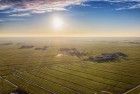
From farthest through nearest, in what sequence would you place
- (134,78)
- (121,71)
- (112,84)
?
(121,71), (134,78), (112,84)

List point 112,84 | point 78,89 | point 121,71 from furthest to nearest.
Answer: point 121,71 < point 112,84 < point 78,89

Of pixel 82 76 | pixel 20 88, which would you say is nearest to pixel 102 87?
pixel 82 76

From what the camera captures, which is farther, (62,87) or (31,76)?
(31,76)

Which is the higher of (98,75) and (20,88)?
(20,88)

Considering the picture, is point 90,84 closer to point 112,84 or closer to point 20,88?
point 112,84

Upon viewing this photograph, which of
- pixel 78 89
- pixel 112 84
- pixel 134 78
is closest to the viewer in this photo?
pixel 78 89

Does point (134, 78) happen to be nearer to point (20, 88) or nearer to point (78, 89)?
point (78, 89)

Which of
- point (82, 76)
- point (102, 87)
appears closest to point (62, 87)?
point (102, 87)

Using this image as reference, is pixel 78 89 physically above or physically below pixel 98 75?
above

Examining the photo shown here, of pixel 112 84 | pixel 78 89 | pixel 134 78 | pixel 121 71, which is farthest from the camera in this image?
pixel 121 71
